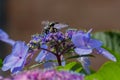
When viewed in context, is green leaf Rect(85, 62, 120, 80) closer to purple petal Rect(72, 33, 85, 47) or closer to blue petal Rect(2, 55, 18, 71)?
purple petal Rect(72, 33, 85, 47)

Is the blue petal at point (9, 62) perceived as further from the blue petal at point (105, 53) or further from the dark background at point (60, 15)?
the dark background at point (60, 15)

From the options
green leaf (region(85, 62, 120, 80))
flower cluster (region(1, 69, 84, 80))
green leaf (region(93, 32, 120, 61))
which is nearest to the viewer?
flower cluster (region(1, 69, 84, 80))

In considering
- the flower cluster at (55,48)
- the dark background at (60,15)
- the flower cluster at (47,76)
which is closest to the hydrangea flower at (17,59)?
the flower cluster at (55,48)

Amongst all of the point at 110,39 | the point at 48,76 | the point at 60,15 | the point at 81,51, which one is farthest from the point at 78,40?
the point at 60,15

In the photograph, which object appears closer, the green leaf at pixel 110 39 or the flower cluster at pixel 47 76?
the flower cluster at pixel 47 76

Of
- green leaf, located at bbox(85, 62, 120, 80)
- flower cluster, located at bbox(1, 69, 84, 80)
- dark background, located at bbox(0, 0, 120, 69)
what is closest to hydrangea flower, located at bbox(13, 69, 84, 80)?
flower cluster, located at bbox(1, 69, 84, 80)

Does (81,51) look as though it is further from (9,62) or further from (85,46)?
(9,62)
